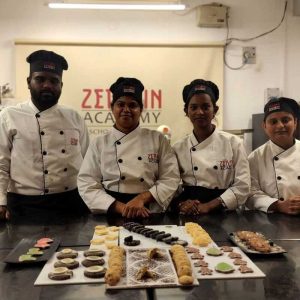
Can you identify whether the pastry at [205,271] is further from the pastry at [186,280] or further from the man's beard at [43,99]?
the man's beard at [43,99]

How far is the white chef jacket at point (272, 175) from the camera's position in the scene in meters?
Result: 1.96

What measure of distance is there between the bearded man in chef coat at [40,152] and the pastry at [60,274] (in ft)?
2.94

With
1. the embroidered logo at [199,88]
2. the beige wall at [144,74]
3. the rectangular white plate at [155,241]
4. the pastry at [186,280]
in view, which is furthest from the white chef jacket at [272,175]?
the beige wall at [144,74]

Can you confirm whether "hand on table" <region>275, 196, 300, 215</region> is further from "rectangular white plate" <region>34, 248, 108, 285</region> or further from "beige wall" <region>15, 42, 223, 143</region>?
"beige wall" <region>15, 42, 223, 143</region>

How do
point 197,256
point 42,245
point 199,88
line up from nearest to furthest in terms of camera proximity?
point 197,256
point 42,245
point 199,88

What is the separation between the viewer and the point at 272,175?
2.01 metres

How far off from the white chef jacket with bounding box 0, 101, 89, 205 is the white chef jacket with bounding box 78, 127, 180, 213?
18cm

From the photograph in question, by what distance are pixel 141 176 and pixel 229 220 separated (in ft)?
1.58

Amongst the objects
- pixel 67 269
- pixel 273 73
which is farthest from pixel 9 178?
pixel 273 73

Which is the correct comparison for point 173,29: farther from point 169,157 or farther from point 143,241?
point 143,241

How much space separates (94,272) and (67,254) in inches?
7.5

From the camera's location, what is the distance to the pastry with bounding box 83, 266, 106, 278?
1.03m

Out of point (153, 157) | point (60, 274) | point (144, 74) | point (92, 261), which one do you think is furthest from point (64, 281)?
point (144, 74)

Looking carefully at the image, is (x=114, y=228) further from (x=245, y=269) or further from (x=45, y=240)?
(x=245, y=269)
